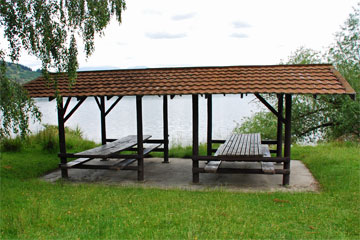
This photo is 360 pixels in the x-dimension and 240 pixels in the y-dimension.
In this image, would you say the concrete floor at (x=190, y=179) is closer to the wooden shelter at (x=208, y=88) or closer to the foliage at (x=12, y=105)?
the wooden shelter at (x=208, y=88)

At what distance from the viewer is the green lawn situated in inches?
171

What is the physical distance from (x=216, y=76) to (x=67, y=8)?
3.44 m

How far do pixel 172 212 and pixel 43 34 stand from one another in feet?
12.9

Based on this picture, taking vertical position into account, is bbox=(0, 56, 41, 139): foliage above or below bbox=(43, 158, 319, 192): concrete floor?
above

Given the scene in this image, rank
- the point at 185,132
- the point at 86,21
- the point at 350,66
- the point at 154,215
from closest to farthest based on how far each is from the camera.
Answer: the point at 154,215 → the point at 86,21 → the point at 350,66 → the point at 185,132

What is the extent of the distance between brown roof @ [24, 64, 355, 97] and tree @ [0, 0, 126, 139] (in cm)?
109

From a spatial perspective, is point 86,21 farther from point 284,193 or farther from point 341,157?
point 341,157

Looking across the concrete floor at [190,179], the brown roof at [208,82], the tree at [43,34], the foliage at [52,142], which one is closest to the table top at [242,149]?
the concrete floor at [190,179]

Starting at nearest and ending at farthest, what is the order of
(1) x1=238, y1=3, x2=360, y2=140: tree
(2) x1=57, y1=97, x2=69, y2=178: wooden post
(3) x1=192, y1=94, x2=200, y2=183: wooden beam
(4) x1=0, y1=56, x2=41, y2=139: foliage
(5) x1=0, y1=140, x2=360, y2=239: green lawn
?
(5) x1=0, y1=140, x2=360, y2=239: green lawn
(4) x1=0, y1=56, x2=41, y2=139: foliage
(3) x1=192, y1=94, x2=200, y2=183: wooden beam
(2) x1=57, y1=97, x2=69, y2=178: wooden post
(1) x1=238, y1=3, x2=360, y2=140: tree

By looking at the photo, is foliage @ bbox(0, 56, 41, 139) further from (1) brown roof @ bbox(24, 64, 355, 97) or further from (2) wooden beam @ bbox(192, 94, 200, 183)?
(2) wooden beam @ bbox(192, 94, 200, 183)

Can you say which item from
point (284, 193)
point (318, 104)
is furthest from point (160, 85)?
point (318, 104)

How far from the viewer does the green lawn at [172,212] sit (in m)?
4.33

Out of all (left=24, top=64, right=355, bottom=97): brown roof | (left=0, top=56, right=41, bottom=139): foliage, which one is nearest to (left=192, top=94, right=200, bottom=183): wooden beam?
(left=24, top=64, right=355, bottom=97): brown roof

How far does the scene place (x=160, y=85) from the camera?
23.6 ft
